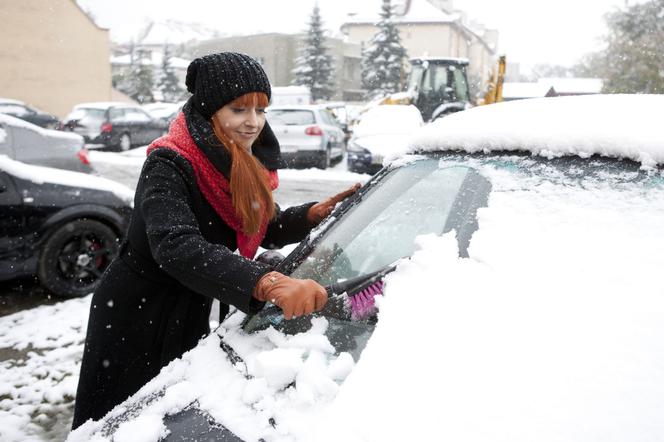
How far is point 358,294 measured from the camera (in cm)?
158

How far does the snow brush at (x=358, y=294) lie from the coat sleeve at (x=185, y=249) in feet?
0.71

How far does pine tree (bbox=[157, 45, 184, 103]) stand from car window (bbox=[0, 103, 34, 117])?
2626 centimetres

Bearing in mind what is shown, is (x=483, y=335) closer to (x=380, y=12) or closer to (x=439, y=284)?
(x=439, y=284)

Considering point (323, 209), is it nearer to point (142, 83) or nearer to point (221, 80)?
point (221, 80)

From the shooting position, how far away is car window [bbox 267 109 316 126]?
13391 mm

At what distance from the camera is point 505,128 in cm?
187

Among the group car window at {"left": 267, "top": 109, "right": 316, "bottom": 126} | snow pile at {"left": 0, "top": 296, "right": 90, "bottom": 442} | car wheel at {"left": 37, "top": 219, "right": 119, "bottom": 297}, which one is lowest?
snow pile at {"left": 0, "top": 296, "right": 90, "bottom": 442}

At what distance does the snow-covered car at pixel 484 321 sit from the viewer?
3.42ft

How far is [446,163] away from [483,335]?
0.88m

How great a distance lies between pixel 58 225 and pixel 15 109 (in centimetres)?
1589

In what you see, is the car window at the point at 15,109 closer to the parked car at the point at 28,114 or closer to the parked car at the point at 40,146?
the parked car at the point at 28,114

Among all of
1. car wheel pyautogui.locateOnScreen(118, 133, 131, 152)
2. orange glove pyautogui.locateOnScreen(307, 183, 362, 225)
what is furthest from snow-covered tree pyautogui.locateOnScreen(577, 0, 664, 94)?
orange glove pyautogui.locateOnScreen(307, 183, 362, 225)

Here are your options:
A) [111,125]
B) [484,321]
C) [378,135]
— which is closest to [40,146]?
[484,321]

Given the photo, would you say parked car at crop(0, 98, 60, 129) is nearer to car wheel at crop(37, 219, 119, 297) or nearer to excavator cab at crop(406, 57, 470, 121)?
excavator cab at crop(406, 57, 470, 121)
